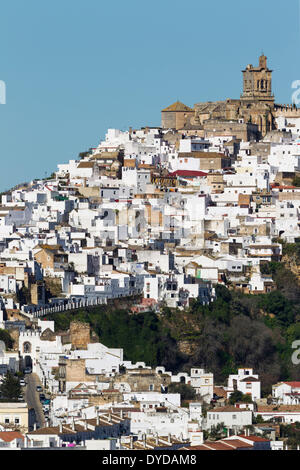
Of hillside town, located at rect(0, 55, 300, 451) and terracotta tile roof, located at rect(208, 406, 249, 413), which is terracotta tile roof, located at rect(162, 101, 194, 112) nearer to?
hillside town, located at rect(0, 55, 300, 451)

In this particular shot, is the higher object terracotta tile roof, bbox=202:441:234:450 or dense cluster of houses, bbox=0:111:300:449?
dense cluster of houses, bbox=0:111:300:449

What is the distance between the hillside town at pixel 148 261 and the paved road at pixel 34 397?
5cm

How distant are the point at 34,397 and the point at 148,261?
33.3ft

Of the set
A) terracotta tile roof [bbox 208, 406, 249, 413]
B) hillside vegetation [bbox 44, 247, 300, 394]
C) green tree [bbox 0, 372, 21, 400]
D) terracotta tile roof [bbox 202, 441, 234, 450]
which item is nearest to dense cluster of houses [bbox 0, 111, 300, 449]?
terracotta tile roof [bbox 208, 406, 249, 413]

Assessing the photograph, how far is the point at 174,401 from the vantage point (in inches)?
1502

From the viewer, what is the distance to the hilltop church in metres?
61.7

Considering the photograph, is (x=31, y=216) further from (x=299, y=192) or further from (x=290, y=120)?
(x=290, y=120)

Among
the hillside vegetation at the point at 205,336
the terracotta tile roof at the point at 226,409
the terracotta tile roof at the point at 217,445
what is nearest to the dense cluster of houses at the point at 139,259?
the terracotta tile roof at the point at 226,409

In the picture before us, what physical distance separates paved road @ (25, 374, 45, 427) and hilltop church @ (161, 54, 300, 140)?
901 inches

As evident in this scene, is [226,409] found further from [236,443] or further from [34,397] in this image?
[236,443]

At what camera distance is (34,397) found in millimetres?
37812

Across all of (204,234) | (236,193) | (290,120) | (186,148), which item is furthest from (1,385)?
(290,120)

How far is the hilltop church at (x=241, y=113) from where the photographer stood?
61719 mm
